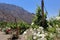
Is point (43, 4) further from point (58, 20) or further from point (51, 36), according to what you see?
point (51, 36)

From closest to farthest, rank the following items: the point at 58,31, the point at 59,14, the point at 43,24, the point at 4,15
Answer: the point at 58,31 < the point at 59,14 < the point at 43,24 < the point at 4,15

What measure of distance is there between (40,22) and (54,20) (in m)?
2.16

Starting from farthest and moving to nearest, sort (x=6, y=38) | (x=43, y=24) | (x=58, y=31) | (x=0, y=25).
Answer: (x=0, y=25) < (x=43, y=24) < (x=6, y=38) < (x=58, y=31)

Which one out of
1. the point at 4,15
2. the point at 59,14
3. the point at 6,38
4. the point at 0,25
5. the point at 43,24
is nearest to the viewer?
the point at 6,38

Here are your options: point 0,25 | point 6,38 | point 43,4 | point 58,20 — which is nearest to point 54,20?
point 58,20

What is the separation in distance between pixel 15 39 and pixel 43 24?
280 centimetres

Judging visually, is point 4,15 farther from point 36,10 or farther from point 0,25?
point 36,10

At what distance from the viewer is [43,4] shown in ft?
41.5

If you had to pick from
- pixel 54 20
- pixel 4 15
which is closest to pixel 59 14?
pixel 54 20

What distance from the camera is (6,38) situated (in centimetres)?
1081

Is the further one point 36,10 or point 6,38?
point 36,10

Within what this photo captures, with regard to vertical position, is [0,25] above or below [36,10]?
below

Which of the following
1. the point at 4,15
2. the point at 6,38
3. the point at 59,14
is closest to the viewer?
the point at 6,38

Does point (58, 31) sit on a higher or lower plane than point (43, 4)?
lower
